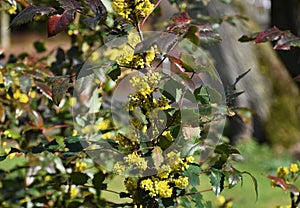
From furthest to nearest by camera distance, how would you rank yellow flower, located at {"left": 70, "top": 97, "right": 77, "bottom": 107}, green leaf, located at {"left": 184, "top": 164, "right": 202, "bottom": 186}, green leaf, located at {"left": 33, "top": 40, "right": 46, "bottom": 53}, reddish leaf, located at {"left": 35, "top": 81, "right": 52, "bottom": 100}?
green leaf, located at {"left": 33, "top": 40, "right": 46, "bottom": 53}
yellow flower, located at {"left": 70, "top": 97, "right": 77, "bottom": 107}
reddish leaf, located at {"left": 35, "top": 81, "right": 52, "bottom": 100}
green leaf, located at {"left": 184, "top": 164, "right": 202, "bottom": 186}

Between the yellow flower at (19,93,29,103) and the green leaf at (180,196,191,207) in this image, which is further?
the yellow flower at (19,93,29,103)

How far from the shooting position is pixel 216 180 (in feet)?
5.05

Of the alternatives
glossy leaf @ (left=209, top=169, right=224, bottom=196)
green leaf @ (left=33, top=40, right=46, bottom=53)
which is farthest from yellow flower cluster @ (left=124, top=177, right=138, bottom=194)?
green leaf @ (left=33, top=40, right=46, bottom=53)

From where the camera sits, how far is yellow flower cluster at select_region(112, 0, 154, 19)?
137cm

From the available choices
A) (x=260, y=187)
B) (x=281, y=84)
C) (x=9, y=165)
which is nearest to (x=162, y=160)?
(x=260, y=187)

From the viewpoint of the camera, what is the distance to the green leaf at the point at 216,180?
5.01 feet

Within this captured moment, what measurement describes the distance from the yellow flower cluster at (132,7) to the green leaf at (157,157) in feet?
1.22

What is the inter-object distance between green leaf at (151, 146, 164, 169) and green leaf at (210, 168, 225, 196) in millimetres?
174

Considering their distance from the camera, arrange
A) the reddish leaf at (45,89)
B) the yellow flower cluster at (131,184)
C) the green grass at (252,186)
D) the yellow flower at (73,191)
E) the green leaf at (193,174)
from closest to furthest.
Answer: the green leaf at (193,174)
the yellow flower cluster at (131,184)
the reddish leaf at (45,89)
the yellow flower at (73,191)
the green grass at (252,186)

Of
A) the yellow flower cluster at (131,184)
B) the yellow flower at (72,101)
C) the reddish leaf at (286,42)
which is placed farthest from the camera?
the yellow flower at (72,101)

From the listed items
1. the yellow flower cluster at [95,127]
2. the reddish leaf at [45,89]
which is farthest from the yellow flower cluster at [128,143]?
the reddish leaf at [45,89]

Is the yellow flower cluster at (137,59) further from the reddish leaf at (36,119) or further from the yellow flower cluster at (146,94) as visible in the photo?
the reddish leaf at (36,119)

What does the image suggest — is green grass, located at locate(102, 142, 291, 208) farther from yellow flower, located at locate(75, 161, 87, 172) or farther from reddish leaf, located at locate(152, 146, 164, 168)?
reddish leaf, located at locate(152, 146, 164, 168)

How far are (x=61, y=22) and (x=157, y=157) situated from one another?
0.44m
